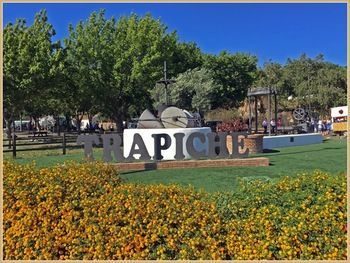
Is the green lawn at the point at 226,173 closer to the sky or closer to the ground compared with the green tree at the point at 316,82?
closer to the ground

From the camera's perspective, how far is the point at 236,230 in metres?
3.42

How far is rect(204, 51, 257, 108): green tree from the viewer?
123 feet

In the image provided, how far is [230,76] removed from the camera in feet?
126

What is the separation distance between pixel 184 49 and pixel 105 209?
110ft

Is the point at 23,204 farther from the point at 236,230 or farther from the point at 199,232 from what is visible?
the point at 236,230

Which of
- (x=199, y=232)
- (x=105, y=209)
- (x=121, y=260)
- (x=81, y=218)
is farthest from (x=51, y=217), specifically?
(x=199, y=232)

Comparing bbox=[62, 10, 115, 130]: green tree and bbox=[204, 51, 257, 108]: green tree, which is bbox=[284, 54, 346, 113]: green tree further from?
bbox=[62, 10, 115, 130]: green tree

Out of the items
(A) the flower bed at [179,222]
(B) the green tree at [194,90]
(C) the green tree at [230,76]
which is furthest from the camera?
(C) the green tree at [230,76]

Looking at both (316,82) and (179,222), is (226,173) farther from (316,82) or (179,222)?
(316,82)

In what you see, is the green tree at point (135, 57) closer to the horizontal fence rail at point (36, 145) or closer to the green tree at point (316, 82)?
the horizontal fence rail at point (36, 145)

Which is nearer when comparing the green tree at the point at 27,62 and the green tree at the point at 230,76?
the green tree at the point at 27,62

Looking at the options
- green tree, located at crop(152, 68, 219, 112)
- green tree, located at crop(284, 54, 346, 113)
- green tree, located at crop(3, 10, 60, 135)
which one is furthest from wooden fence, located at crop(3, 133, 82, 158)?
green tree, located at crop(284, 54, 346, 113)

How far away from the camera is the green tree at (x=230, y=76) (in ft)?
123

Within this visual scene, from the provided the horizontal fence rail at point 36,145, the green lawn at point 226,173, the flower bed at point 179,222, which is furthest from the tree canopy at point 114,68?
the flower bed at point 179,222
